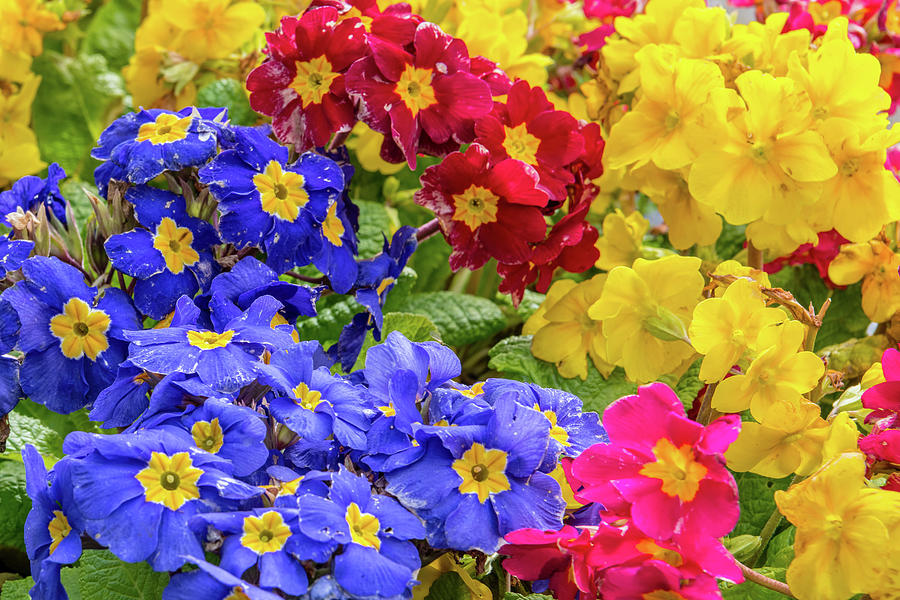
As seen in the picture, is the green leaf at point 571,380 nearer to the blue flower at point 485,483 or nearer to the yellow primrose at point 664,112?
the yellow primrose at point 664,112

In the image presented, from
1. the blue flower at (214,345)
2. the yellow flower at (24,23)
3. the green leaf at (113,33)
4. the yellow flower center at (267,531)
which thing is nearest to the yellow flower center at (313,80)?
the blue flower at (214,345)

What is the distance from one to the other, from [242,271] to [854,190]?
1.95ft

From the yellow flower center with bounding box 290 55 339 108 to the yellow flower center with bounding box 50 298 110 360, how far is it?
28 centimetres

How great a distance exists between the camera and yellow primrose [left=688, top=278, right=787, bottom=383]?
2.55 ft

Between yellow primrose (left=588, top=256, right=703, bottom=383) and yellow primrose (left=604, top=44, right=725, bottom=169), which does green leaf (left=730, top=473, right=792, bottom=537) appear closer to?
yellow primrose (left=588, top=256, right=703, bottom=383)

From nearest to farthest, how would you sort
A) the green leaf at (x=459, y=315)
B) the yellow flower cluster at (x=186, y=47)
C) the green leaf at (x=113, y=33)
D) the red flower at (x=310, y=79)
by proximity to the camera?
the red flower at (x=310, y=79) → the green leaf at (x=459, y=315) → the yellow flower cluster at (x=186, y=47) → the green leaf at (x=113, y=33)

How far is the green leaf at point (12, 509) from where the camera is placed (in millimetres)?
952

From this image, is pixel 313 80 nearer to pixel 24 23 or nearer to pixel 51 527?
pixel 51 527

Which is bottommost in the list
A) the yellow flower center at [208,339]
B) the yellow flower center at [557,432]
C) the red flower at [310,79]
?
the yellow flower center at [557,432]

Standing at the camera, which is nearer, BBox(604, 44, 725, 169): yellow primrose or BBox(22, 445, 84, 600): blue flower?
BBox(22, 445, 84, 600): blue flower

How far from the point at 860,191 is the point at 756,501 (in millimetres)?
325

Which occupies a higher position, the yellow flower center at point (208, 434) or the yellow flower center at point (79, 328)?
the yellow flower center at point (208, 434)

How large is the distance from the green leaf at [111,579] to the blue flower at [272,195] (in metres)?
0.27

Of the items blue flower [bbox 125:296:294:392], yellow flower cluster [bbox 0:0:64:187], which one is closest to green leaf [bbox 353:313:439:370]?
blue flower [bbox 125:296:294:392]
